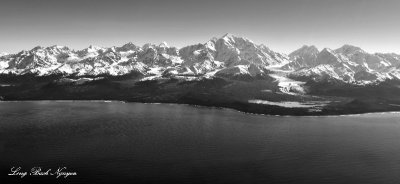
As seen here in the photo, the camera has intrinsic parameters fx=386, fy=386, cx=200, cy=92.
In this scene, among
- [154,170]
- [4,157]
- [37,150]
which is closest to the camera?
[154,170]

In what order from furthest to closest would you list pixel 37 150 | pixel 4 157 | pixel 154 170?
pixel 37 150
pixel 4 157
pixel 154 170

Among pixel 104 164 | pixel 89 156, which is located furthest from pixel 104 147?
pixel 104 164

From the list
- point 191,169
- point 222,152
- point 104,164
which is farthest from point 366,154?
point 104,164

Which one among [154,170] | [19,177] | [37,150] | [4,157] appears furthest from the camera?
[37,150]

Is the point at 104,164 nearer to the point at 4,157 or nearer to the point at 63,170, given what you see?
the point at 63,170

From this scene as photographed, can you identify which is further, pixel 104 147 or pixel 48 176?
pixel 104 147

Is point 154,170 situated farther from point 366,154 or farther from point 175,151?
point 366,154

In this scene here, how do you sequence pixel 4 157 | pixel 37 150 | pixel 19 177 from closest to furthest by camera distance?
pixel 19 177, pixel 4 157, pixel 37 150

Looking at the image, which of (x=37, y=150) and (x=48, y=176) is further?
(x=37, y=150)

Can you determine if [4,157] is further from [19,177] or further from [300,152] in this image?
[300,152]
